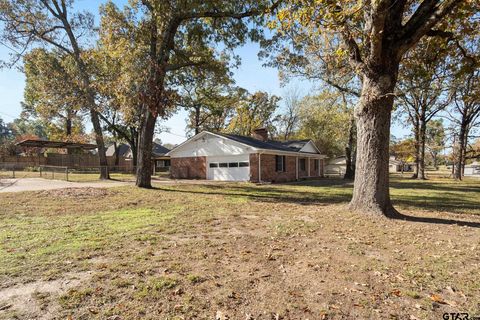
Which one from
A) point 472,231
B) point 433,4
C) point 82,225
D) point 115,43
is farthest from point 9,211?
point 433,4

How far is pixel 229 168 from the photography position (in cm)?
2178

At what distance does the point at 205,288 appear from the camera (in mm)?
3275

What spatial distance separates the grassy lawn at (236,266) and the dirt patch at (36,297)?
10 mm

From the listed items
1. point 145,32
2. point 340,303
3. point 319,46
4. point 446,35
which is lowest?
point 340,303

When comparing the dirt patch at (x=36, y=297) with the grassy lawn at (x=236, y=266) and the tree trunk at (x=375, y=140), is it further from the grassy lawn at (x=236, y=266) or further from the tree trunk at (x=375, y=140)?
the tree trunk at (x=375, y=140)

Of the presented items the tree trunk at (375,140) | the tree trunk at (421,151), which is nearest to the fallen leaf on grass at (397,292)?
the tree trunk at (375,140)

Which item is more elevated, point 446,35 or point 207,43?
point 207,43

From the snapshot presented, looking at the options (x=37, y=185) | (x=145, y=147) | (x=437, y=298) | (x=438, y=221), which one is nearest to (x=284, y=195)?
(x=438, y=221)

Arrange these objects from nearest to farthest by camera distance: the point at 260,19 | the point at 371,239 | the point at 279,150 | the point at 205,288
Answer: the point at 205,288 → the point at 371,239 → the point at 260,19 → the point at 279,150

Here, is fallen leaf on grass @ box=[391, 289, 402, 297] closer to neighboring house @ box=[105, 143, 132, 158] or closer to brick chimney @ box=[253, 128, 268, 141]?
brick chimney @ box=[253, 128, 268, 141]

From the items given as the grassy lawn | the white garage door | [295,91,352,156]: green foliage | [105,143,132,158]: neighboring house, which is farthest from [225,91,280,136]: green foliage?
the grassy lawn

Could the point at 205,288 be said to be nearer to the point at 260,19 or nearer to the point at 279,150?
the point at 260,19

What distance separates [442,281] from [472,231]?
3.59 meters

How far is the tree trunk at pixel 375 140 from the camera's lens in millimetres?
7027
